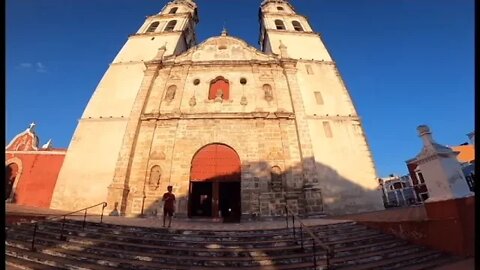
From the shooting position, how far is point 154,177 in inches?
522

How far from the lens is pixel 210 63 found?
17094 millimetres

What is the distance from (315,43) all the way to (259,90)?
7529 millimetres

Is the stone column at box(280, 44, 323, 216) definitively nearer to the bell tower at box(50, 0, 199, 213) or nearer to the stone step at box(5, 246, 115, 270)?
the bell tower at box(50, 0, 199, 213)

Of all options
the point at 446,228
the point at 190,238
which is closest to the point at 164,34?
the point at 190,238

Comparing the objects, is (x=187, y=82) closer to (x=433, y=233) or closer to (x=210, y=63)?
(x=210, y=63)

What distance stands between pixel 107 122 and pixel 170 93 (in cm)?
391

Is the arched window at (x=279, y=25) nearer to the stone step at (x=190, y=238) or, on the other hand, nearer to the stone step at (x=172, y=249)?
the stone step at (x=190, y=238)

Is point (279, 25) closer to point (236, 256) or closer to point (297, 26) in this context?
point (297, 26)

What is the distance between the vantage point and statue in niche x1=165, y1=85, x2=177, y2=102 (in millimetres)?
15805

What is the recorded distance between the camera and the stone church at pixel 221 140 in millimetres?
12752

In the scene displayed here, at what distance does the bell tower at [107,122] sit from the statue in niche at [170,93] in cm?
137

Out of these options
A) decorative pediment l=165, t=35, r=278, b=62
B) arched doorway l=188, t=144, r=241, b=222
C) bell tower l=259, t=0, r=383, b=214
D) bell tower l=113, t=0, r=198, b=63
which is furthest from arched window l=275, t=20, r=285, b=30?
arched doorway l=188, t=144, r=241, b=222

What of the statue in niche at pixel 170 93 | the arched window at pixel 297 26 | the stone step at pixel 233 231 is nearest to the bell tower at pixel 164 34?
the statue in niche at pixel 170 93

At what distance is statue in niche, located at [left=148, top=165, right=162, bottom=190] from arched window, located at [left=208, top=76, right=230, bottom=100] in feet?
17.4
